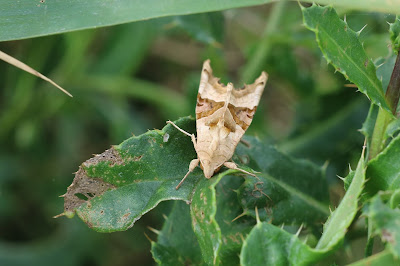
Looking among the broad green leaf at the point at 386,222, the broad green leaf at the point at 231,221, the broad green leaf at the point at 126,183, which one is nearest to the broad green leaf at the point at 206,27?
the broad green leaf at the point at 231,221

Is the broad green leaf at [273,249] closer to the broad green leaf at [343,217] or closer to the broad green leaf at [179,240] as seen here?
the broad green leaf at [343,217]

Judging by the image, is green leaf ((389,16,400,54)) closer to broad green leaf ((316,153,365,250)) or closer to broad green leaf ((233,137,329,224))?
broad green leaf ((316,153,365,250))

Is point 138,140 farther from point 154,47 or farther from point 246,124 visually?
point 154,47

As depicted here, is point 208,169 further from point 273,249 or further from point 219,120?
point 273,249

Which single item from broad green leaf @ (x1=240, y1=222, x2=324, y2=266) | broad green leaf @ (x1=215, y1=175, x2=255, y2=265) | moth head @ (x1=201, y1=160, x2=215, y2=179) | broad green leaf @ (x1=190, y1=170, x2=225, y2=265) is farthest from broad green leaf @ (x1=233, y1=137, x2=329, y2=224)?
broad green leaf @ (x1=240, y1=222, x2=324, y2=266)

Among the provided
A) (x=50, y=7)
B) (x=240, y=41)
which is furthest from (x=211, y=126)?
(x=240, y=41)

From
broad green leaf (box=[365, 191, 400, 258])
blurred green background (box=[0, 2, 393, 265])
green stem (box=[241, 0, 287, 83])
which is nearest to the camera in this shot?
broad green leaf (box=[365, 191, 400, 258])
